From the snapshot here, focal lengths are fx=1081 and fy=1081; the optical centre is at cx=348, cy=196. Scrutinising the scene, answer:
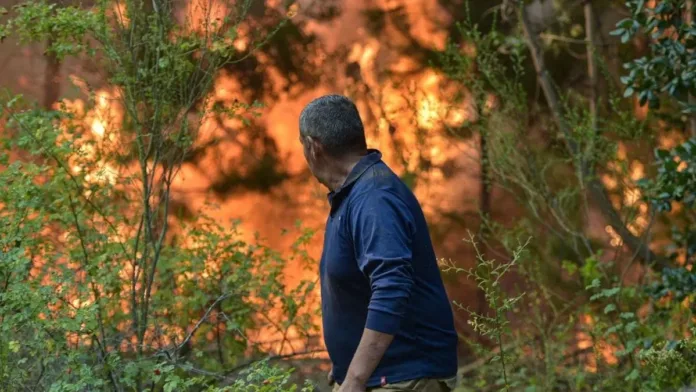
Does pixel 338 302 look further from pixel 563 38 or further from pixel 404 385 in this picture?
pixel 563 38

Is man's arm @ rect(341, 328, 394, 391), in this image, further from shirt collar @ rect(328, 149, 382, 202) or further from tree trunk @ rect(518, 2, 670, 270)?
tree trunk @ rect(518, 2, 670, 270)

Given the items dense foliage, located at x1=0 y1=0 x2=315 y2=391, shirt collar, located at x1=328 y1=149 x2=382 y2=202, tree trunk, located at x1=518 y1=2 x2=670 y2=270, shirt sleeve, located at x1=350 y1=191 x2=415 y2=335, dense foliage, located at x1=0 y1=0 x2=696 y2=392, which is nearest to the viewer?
shirt sleeve, located at x1=350 y1=191 x2=415 y2=335

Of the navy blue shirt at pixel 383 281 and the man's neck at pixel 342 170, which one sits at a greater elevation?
the man's neck at pixel 342 170

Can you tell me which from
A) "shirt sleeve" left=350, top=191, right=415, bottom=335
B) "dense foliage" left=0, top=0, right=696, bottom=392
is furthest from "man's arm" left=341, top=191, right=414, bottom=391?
"dense foliage" left=0, top=0, right=696, bottom=392

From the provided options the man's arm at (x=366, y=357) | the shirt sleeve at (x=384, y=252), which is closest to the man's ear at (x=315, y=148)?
the shirt sleeve at (x=384, y=252)

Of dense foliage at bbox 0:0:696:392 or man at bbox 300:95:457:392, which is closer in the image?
man at bbox 300:95:457:392

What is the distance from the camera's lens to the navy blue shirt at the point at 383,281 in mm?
3367

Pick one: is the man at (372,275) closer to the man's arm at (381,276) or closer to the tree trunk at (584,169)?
the man's arm at (381,276)

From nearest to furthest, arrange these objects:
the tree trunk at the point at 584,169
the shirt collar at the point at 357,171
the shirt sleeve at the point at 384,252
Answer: the shirt sleeve at the point at 384,252 → the shirt collar at the point at 357,171 → the tree trunk at the point at 584,169

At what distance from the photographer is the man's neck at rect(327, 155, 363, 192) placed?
146 inches

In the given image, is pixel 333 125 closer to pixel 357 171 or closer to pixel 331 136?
pixel 331 136

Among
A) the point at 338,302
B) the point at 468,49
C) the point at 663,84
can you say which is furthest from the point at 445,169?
the point at 338,302

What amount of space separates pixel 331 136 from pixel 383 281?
607 millimetres

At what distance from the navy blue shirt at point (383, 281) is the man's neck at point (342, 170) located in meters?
0.04
